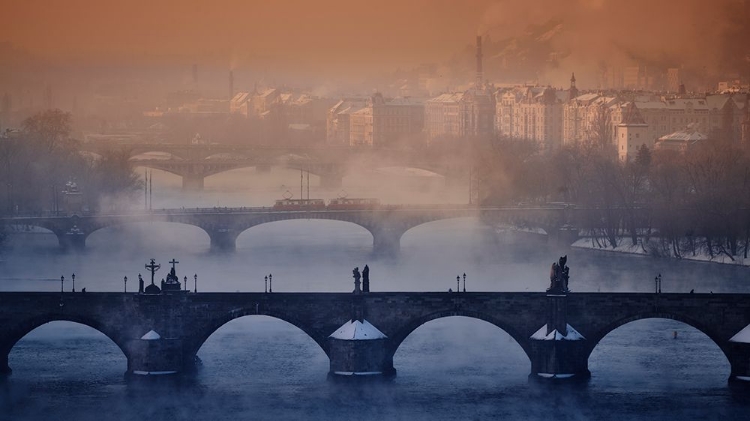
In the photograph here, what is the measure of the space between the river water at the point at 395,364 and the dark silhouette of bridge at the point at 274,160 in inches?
1439

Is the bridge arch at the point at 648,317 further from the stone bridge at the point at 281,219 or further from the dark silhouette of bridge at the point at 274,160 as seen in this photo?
the dark silhouette of bridge at the point at 274,160

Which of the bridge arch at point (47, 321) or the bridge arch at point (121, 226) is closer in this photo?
the bridge arch at point (47, 321)

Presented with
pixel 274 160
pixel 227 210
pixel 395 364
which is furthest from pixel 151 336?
pixel 274 160

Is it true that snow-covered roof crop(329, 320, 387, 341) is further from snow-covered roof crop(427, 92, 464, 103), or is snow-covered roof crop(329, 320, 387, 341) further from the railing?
snow-covered roof crop(427, 92, 464, 103)

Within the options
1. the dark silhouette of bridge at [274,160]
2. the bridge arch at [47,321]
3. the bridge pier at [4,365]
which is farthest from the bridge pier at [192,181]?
the bridge arch at [47,321]

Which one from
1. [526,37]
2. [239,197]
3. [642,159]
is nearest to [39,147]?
[239,197]

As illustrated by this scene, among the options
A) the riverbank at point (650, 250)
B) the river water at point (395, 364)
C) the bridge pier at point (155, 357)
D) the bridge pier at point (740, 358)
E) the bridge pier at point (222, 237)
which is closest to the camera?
the river water at point (395, 364)

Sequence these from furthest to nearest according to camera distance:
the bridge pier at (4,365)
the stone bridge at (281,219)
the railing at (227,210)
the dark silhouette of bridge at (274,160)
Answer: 1. the dark silhouette of bridge at (274,160)
2. the railing at (227,210)
3. the stone bridge at (281,219)
4. the bridge pier at (4,365)

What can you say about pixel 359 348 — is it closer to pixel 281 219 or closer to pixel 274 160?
pixel 281 219

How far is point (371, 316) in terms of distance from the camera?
45.0 m

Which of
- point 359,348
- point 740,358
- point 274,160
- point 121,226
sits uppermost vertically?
point 274,160

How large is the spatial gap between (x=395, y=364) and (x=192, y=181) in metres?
57.9

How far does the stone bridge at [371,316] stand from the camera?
44844 mm

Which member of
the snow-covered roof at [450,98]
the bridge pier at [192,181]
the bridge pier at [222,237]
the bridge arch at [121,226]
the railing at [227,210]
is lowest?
the bridge pier at [222,237]
